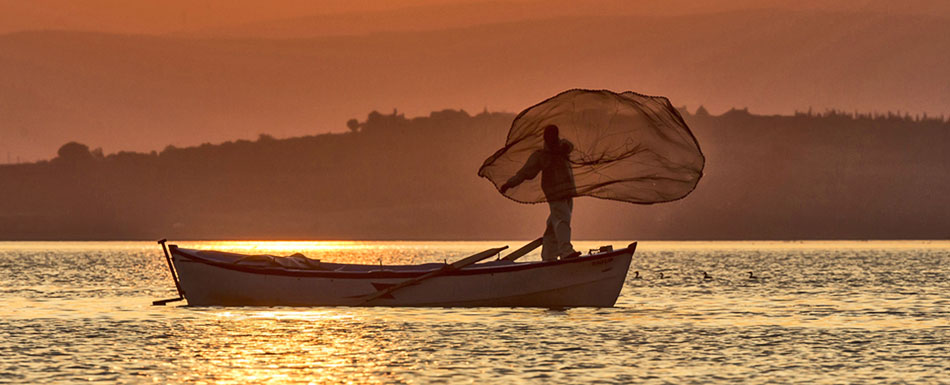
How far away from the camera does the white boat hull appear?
3881 cm

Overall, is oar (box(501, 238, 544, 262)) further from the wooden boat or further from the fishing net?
the fishing net

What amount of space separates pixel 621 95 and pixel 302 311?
12107mm

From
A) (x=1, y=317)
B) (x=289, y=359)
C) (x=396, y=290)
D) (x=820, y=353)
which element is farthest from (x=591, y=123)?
(x=1, y=317)

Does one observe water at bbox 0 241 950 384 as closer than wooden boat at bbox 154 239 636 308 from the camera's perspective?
Yes

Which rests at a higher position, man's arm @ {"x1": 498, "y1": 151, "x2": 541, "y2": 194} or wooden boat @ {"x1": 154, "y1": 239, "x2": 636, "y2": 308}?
man's arm @ {"x1": 498, "y1": 151, "x2": 541, "y2": 194}

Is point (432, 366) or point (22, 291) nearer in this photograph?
point (432, 366)

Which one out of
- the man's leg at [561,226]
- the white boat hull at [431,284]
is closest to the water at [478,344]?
the white boat hull at [431,284]

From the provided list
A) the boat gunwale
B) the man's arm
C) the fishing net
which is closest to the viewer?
the boat gunwale

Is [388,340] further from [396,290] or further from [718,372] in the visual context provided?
[718,372]

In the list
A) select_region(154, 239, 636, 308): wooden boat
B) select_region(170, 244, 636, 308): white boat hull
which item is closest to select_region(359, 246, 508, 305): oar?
select_region(154, 239, 636, 308): wooden boat

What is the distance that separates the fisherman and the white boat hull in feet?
2.55

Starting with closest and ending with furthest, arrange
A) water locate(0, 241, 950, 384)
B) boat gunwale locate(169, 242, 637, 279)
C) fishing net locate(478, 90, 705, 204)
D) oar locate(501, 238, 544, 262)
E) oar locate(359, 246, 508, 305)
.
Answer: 1. water locate(0, 241, 950, 384)
2. boat gunwale locate(169, 242, 637, 279)
3. fishing net locate(478, 90, 705, 204)
4. oar locate(359, 246, 508, 305)
5. oar locate(501, 238, 544, 262)

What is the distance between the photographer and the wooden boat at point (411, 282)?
127 feet

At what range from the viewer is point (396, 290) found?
1599 inches
